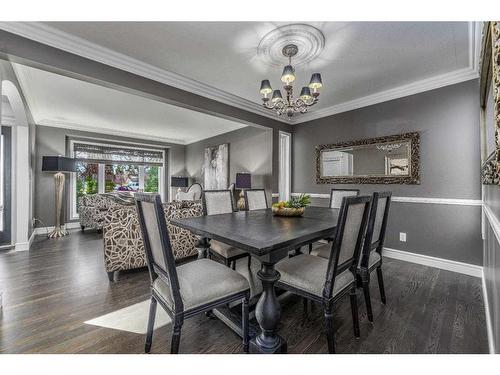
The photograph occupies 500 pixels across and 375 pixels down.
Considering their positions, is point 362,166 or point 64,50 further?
point 362,166

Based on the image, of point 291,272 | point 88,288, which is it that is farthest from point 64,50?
point 291,272

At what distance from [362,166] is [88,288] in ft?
12.6

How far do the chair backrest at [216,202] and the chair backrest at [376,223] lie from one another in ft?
4.92

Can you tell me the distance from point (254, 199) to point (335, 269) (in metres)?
1.79

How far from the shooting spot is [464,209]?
2.68 m

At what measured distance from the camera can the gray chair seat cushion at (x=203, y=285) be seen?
4.01 ft

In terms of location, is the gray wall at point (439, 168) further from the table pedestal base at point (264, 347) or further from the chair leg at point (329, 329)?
the table pedestal base at point (264, 347)

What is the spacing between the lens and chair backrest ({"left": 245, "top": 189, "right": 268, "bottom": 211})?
2.94m

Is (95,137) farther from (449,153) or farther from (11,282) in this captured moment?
(449,153)

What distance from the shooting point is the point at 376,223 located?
1.87 meters

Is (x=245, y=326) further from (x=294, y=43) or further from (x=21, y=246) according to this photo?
(x=21, y=246)

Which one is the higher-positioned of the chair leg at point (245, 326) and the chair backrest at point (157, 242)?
the chair backrest at point (157, 242)

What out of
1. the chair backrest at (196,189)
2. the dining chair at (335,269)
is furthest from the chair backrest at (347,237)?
the chair backrest at (196,189)

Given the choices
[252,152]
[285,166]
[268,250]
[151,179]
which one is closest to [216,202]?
[268,250]
